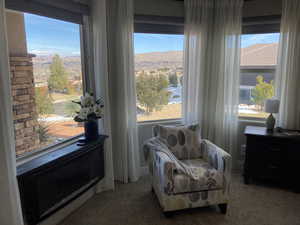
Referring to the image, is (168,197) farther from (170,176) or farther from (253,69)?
(253,69)

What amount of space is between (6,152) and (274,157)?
298cm

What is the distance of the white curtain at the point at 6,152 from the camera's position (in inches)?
→ 64.0

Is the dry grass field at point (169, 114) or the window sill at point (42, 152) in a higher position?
the dry grass field at point (169, 114)

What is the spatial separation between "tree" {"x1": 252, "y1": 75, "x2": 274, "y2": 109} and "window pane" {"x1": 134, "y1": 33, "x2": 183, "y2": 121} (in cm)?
117

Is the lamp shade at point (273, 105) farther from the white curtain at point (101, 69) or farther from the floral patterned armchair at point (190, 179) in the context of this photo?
the white curtain at point (101, 69)

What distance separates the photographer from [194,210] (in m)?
2.55

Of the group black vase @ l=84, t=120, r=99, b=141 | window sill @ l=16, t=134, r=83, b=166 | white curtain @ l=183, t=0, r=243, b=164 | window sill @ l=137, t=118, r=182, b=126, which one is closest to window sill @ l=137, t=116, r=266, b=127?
window sill @ l=137, t=118, r=182, b=126

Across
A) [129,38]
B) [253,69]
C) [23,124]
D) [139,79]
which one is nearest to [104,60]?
[129,38]

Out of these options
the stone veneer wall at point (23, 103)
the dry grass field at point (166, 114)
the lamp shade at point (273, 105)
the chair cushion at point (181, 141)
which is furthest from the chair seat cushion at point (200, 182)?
the stone veneer wall at point (23, 103)

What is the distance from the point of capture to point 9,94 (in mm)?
1688

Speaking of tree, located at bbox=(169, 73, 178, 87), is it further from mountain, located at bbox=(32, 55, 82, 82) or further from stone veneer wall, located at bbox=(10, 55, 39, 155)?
stone veneer wall, located at bbox=(10, 55, 39, 155)

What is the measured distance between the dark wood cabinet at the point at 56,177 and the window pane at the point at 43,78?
0.27 metres

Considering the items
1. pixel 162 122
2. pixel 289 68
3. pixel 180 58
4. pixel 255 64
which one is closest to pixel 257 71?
pixel 255 64

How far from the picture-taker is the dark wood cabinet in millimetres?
1908
